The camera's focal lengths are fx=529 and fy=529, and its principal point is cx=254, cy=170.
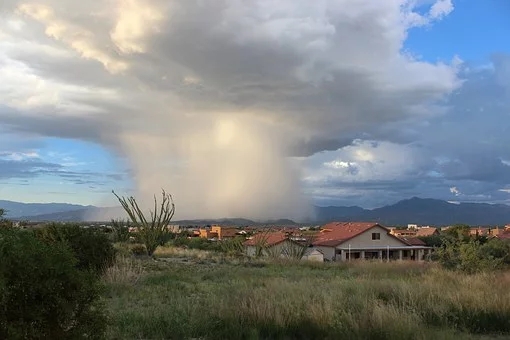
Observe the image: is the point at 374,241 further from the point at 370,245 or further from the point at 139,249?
the point at 139,249

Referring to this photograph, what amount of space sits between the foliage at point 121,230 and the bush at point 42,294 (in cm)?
3007

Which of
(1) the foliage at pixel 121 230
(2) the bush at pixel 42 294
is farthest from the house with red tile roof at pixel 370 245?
(2) the bush at pixel 42 294

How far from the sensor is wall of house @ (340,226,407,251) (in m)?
77.6

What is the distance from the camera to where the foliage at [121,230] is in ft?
117

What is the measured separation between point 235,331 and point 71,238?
11.0 metres

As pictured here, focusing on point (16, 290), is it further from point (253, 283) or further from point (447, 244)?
point (447, 244)

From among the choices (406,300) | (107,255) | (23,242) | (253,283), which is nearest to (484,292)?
(406,300)

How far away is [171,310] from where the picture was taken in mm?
10617

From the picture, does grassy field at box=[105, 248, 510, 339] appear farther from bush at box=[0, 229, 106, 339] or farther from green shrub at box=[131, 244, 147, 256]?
green shrub at box=[131, 244, 147, 256]

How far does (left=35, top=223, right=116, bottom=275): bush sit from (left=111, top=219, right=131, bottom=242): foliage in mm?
16226

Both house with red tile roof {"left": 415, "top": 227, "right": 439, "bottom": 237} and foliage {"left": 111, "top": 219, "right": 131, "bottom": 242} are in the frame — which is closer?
foliage {"left": 111, "top": 219, "right": 131, "bottom": 242}

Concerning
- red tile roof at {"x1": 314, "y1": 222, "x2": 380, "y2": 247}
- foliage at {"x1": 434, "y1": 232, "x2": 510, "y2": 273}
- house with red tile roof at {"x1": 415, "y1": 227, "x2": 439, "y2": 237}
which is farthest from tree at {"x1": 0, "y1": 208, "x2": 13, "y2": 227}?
house with red tile roof at {"x1": 415, "y1": 227, "x2": 439, "y2": 237}

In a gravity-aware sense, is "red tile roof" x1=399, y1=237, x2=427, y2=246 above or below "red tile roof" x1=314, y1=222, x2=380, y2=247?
below

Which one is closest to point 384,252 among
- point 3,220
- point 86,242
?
point 86,242
